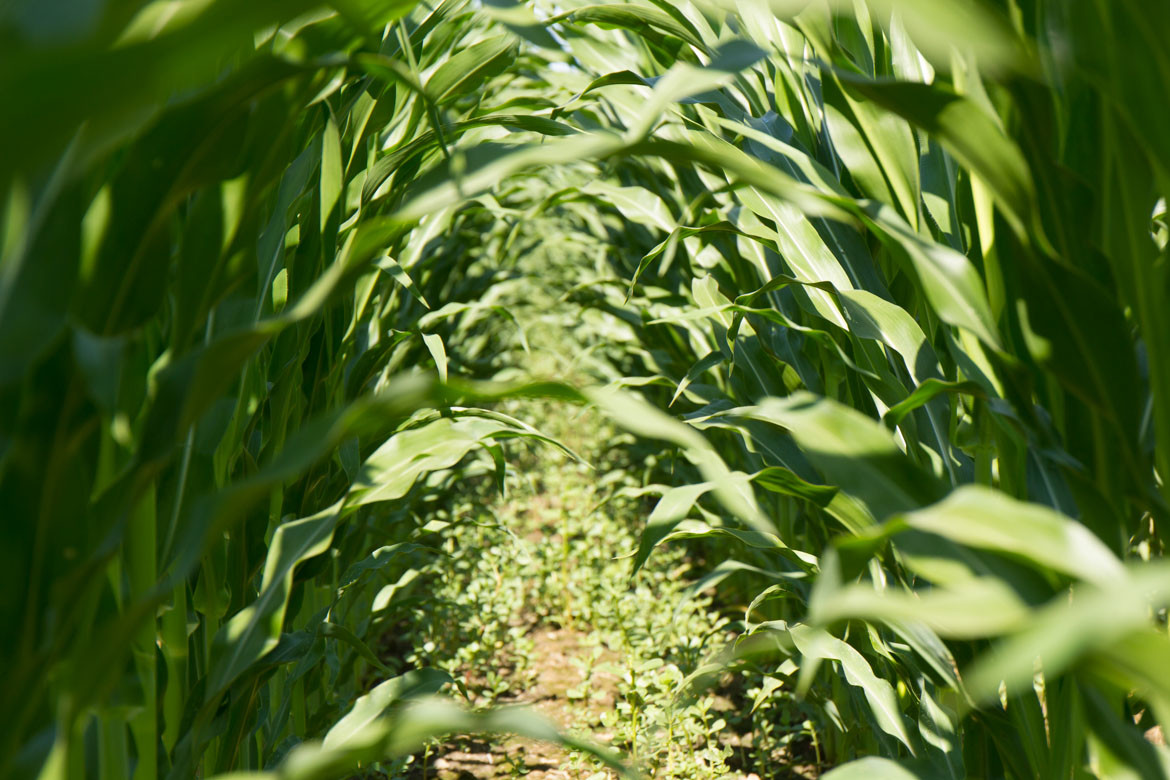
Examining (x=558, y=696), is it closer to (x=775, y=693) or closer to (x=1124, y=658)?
(x=775, y=693)

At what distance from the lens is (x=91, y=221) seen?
0.57 metres

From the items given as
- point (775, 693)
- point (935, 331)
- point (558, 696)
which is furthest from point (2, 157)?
point (558, 696)

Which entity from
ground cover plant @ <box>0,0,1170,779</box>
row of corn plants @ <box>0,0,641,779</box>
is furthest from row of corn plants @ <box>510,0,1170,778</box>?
row of corn plants @ <box>0,0,641,779</box>

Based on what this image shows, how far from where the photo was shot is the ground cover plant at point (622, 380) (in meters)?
0.43

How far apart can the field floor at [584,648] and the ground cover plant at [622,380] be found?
288 mm

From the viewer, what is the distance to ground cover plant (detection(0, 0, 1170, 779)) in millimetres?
435

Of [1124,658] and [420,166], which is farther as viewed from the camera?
[420,166]

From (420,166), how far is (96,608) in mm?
831

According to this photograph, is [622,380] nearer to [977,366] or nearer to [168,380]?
[977,366]

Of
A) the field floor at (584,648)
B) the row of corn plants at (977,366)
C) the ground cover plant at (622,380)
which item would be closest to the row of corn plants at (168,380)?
the ground cover plant at (622,380)

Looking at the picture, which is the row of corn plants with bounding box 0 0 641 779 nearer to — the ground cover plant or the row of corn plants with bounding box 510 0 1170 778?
the ground cover plant

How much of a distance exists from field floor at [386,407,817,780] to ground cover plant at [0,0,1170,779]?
29 cm

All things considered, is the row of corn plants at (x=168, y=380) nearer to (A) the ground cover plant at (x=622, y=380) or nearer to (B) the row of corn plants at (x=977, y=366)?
(A) the ground cover plant at (x=622, y=380)

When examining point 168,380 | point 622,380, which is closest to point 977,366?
point 622,380
